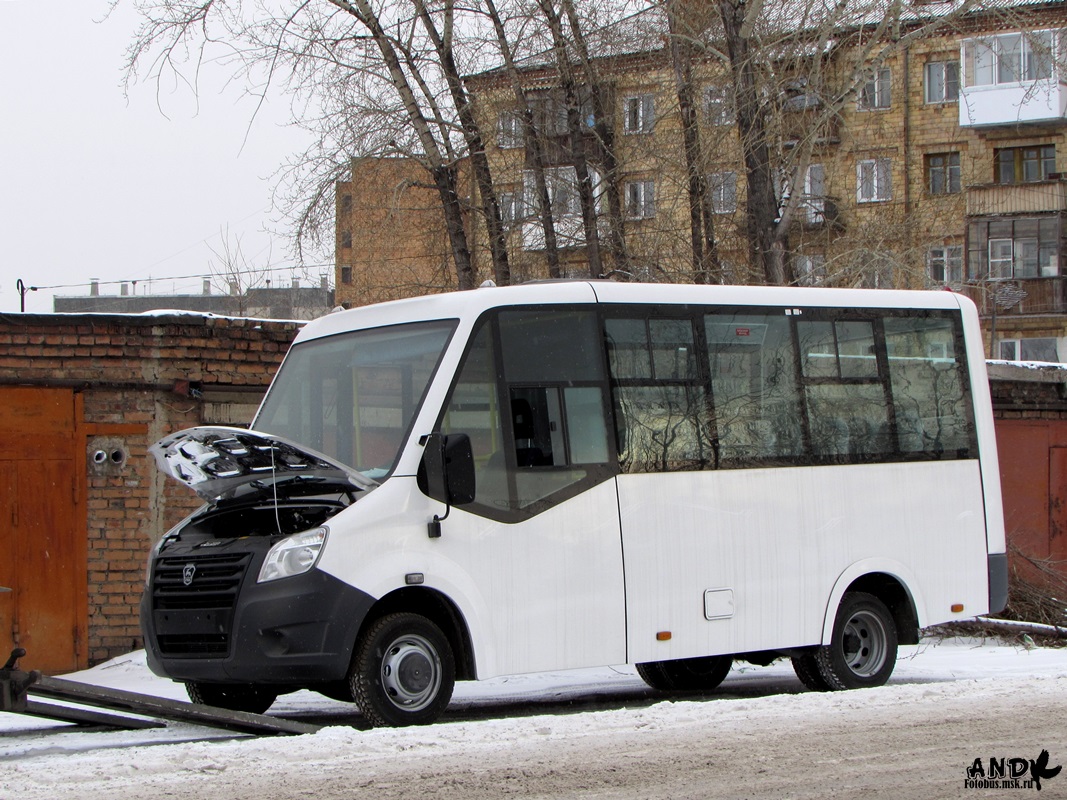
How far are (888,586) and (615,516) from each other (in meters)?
2.80

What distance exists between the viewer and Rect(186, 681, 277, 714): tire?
905cm

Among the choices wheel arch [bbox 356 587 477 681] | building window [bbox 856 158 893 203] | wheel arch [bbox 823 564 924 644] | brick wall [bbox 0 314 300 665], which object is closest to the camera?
wheel arch [bbox 356 587 477 681]

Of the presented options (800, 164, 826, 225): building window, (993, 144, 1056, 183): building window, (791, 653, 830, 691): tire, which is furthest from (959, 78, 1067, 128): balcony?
(791, 653, 830, 691): tire

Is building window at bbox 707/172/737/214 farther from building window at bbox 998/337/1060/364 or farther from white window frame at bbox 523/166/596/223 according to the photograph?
building window at bbox 998/337/1060/364

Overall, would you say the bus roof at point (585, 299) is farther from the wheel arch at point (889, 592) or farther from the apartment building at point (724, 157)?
the apartment building at point (724, 157)

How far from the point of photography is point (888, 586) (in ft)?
34.9

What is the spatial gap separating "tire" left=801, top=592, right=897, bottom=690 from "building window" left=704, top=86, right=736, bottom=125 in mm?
8568

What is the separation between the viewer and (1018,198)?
143 ft

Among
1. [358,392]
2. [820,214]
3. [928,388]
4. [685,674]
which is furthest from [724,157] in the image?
[358,392]

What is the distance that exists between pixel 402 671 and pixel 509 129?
12.2m

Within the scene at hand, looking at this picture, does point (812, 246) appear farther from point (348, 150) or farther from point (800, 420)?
point (800, 420)

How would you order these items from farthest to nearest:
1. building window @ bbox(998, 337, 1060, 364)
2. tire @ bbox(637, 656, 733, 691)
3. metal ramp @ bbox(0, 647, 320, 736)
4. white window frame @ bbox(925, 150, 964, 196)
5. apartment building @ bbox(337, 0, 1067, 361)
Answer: white window frame @ bbox(925, 150, 964, 196) < building window @ bbox(998, 337, 1060, 364) < apartment building @ bbox(337, 0, 1067, 361) < tire @ bbox(637, 656, 733, 691) < metal ramp @ bbox(0, 647, 320, 736)

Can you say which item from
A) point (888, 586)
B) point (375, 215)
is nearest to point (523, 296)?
point (888, 586)

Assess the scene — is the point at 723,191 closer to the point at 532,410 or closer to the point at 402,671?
the point at 532,410
